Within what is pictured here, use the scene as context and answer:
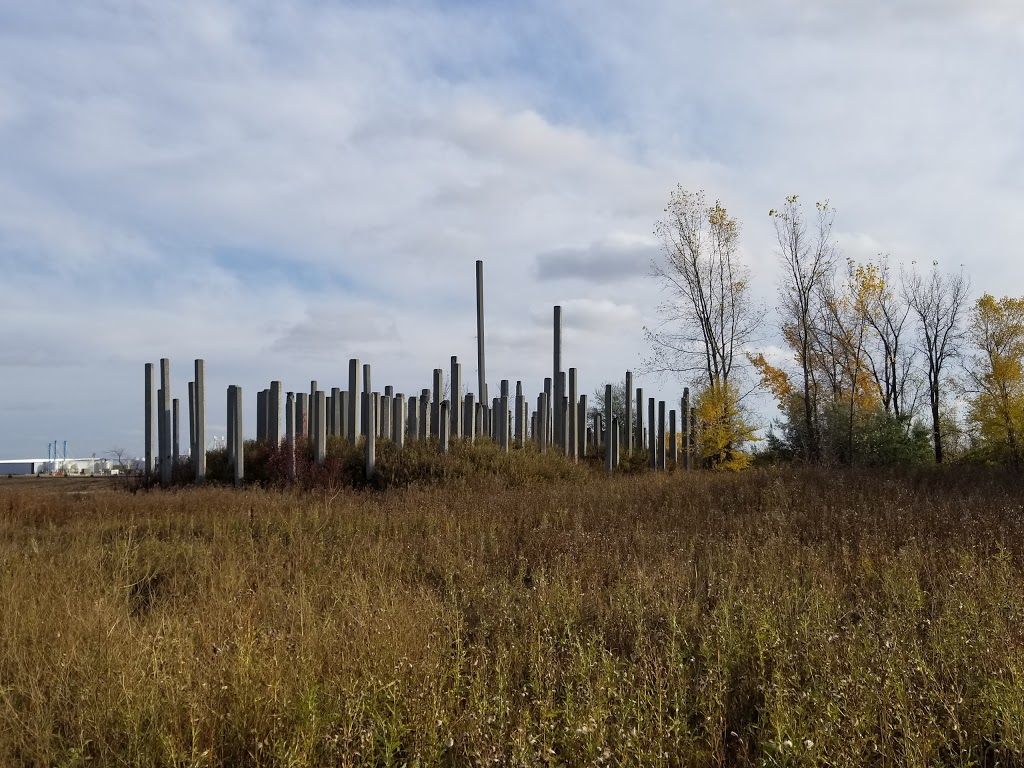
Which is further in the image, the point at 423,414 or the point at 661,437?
the point at 661,437

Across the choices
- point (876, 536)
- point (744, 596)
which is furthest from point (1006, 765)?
point (876, 536)

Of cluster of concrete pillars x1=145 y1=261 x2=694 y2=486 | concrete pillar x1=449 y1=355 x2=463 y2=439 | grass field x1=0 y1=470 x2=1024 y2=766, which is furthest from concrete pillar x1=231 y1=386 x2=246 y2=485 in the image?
grass field x1=0 y1=470 x2=1024 y2=766

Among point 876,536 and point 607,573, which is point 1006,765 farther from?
point 876,536

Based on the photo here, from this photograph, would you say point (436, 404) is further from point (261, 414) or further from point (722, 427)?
point (722, 427)

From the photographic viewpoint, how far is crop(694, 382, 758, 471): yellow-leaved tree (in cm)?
2806

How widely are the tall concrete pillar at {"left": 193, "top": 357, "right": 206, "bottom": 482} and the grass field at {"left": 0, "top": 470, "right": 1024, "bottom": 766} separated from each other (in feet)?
35.6

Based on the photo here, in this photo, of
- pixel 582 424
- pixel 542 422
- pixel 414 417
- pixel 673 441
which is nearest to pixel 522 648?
pixel 414 417

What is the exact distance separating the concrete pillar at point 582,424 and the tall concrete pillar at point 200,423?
11.1m

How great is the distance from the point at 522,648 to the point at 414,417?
18.0 metres

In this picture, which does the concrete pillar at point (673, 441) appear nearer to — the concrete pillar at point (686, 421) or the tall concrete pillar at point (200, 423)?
the concrete pillar at point (686, 421)

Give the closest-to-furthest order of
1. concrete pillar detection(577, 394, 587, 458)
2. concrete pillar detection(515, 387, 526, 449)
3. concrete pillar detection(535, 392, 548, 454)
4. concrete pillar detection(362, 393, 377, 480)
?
concrete pillar detection(362, 393, 377, 480), concrete pillar detection(535, 392, 548, 454), concrete pillar detection(515, 387, 526, 449), concrete pillar detection(577, 394, 587, 458)

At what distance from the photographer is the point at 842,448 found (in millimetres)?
32781

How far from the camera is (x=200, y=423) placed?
22203 millimetres

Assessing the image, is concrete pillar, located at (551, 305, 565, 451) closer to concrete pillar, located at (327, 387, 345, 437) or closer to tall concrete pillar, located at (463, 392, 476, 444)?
tall concrete pillar, located at (463, 392, 476, 444)
